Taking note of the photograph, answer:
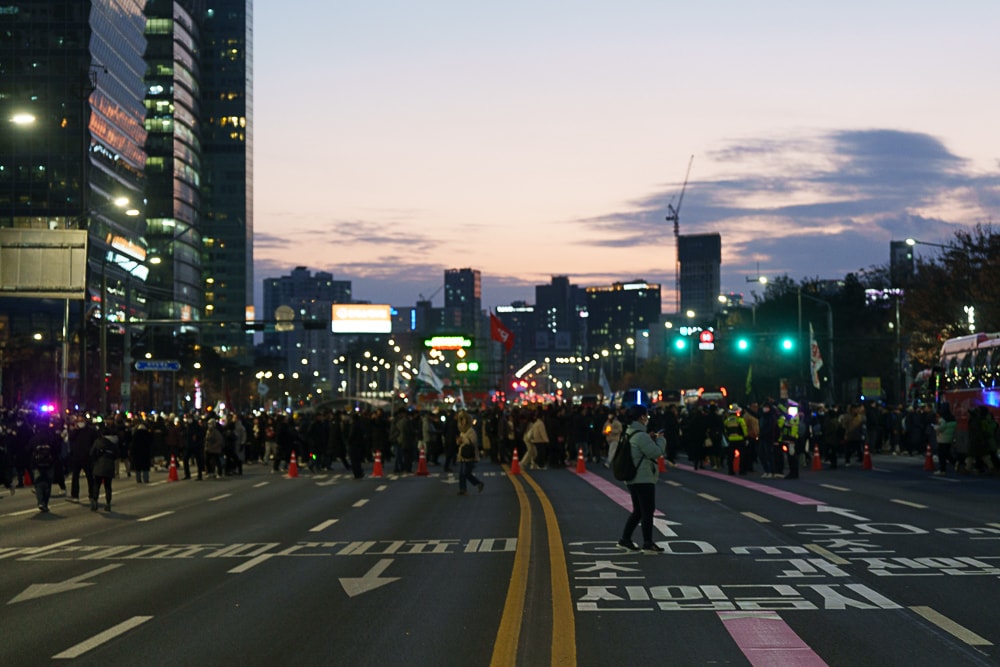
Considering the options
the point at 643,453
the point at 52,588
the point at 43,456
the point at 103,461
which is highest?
the point at 643,453

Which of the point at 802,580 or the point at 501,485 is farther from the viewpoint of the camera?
the point at 501,485

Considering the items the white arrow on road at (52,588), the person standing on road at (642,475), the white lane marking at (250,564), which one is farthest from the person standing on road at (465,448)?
the white arrow on road at (52,588)

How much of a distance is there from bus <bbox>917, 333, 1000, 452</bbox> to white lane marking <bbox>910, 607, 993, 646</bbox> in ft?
87.1

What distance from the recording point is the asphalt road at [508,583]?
10.5m

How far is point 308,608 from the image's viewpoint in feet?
42.0

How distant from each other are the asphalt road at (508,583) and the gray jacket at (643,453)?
0.93 meters

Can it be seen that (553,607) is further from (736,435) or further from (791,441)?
(736,435)

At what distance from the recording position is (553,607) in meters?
12.4

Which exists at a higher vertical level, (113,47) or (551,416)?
(113,47)

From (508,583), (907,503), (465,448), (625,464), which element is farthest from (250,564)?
(907,503)

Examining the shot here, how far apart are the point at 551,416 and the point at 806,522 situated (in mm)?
23234

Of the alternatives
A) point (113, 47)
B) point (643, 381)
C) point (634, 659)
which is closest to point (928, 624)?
point (634, 659)

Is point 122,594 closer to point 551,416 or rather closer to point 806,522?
point 806,522

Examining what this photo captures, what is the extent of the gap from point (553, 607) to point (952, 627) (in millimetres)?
3316
